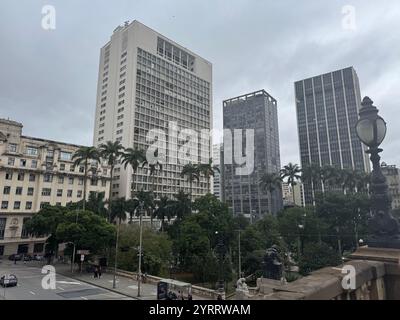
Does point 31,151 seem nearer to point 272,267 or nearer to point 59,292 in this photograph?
point 59,292

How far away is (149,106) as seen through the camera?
85.4 metres

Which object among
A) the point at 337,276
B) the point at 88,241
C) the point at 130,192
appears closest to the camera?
the point at 337,276

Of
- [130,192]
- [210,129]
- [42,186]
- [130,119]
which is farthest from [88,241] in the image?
[210,129]

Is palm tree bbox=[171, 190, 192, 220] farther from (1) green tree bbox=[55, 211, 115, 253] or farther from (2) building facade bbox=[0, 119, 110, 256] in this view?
(2) building facade bbox=[0, 119, 110, 256]

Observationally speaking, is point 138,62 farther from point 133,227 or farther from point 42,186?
point 133,227

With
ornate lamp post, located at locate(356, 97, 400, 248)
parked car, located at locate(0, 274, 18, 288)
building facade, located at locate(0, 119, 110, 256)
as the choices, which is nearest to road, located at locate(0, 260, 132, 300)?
parked car, located at locate(0, 274, 18, 288)

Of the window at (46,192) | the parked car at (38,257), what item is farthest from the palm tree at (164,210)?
the window at (46,192)

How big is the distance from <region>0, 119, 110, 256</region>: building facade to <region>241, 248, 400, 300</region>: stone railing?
182ft

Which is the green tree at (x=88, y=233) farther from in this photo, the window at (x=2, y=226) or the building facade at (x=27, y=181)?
the window at (x=2, y=226)

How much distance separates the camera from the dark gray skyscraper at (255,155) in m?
114

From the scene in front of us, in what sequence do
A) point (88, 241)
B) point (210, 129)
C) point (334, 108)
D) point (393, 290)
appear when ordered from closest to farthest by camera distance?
point (393, 290) → point (88, 241) → point (210, 129) → point (334, 108)

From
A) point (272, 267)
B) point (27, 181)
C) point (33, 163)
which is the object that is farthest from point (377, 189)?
point (33, 163)
